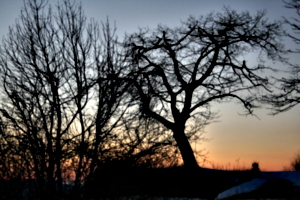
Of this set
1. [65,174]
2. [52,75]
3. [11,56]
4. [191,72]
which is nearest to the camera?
[65,174]

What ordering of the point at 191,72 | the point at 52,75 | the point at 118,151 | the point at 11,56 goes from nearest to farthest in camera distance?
the point at 118,151 < the point at 52,75 < the point at 11,56 < the point at 191,72

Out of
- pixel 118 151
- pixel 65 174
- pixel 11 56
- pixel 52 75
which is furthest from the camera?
pixel 11 56

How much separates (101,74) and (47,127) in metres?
1.44

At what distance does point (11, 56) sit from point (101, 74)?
219cm

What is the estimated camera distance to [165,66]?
18.7 metres

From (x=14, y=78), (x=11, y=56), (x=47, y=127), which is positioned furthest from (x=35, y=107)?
(x=11, y=56)

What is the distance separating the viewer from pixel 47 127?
243 inches

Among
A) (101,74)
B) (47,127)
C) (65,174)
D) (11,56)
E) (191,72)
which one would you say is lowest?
(65,174)

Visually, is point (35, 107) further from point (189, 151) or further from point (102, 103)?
point (189, 151)

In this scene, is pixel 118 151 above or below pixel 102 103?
below

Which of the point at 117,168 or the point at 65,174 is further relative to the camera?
the point at 117,168

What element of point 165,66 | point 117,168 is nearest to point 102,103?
point 117,168

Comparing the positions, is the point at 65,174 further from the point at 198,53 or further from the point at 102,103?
the point at 198,53

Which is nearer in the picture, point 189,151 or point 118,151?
point 118,151
